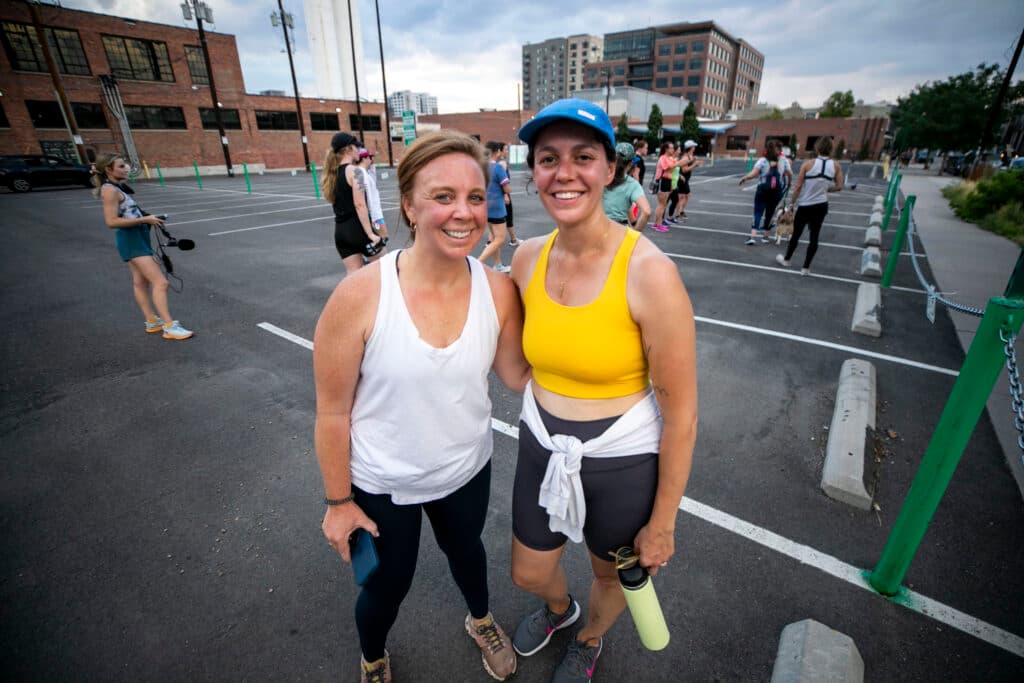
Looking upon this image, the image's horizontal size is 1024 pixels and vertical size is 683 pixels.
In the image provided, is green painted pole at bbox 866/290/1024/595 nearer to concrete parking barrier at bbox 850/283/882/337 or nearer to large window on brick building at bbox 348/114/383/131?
concrete parking barrier at bbox 850/283/882/337

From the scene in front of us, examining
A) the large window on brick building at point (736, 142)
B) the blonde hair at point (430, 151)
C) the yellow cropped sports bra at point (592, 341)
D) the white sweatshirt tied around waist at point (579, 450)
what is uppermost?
the large window on brick building at point (736, 142)

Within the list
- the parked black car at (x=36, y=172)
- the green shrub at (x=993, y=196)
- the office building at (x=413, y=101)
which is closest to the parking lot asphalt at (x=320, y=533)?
the green shrub at (x=993, y=196)

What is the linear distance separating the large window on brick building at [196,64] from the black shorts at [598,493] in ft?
146

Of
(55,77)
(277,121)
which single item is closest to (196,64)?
(277,121)

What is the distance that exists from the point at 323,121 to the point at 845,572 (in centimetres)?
4939

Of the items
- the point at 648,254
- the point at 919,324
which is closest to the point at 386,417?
the point at 648,254

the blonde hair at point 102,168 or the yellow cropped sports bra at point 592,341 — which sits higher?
the blonde hair at point 102,168

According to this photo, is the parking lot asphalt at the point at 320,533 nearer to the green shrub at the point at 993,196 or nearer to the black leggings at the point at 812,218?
the black leggings at the point at 812,218

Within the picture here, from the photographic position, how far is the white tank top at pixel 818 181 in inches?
269

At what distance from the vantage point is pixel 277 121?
38750mm

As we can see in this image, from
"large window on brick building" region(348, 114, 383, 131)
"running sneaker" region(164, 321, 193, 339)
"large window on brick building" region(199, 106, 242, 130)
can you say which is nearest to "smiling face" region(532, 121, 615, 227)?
"running sneaker" region(164, 321, 193, 339)

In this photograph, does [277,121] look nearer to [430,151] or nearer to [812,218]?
[812,218]

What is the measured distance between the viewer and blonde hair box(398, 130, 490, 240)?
1477 mm

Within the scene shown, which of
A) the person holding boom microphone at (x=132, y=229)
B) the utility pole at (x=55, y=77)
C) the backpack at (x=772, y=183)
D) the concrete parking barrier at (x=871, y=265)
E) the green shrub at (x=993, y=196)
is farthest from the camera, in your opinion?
the utility pole at (x=55, y=77)
